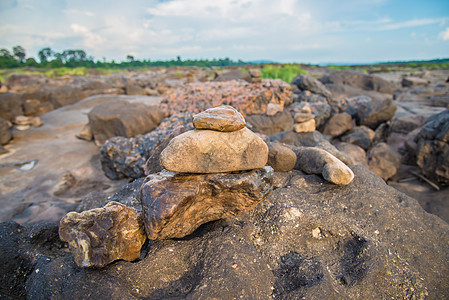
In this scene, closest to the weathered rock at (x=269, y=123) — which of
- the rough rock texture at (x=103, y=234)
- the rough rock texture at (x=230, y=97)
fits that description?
the rough rock texture at (x=230, y=97)

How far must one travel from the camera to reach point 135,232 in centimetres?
242

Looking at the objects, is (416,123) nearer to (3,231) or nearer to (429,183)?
(429,183)

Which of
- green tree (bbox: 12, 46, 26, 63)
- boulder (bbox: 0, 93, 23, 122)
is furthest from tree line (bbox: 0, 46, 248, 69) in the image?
boulder (bbox: 0, 93, 23, 122)

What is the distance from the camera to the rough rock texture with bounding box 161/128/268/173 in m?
2.52

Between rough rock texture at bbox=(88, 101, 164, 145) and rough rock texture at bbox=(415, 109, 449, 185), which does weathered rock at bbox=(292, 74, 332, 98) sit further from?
rough rock texture at bbox=(88, 101, 164, 145)

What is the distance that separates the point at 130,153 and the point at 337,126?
254 inches

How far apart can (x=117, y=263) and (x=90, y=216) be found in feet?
1.59

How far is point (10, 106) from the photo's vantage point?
37.7 ft

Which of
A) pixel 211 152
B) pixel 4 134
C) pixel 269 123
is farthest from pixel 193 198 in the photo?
pixel 4 134

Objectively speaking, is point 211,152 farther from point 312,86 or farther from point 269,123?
point 312,86

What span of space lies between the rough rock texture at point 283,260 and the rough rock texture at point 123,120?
453cm

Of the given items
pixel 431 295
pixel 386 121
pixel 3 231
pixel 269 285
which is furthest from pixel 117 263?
pixel 386 121

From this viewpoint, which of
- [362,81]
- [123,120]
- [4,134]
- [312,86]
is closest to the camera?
[123,120]

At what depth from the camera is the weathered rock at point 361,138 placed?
7.85 m
